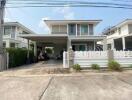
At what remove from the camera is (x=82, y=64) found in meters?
14.3

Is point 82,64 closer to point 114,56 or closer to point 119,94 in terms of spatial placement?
point 114,56

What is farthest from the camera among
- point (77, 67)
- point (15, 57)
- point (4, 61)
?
point (15, 57)

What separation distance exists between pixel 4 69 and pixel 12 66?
1602 millimetres

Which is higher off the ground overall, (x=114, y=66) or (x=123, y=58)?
(x=123, y=58)

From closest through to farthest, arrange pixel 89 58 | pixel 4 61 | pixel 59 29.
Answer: pixel 89 58 → pixel 4 61 → pixel 59 29

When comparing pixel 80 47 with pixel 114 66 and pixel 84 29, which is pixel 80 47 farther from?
pixel 114 66

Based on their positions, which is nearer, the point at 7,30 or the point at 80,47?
the point at 80,47

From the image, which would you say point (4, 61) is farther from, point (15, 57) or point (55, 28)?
point (55, 28)

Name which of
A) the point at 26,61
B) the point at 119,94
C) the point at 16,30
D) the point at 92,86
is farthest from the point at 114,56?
the point at 16,30

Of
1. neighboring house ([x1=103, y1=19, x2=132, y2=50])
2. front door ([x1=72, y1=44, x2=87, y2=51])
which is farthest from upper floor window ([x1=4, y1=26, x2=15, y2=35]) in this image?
neighboring house ([x1=103, y1=19, x2=132, y2=50])

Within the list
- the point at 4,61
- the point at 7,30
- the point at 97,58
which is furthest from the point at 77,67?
the point at 7,30

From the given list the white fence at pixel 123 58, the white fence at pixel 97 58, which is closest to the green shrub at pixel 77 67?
the white fence at pixel 97 58

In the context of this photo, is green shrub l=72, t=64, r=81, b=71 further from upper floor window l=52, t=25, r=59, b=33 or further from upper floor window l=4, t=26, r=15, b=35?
upper floor window l=4, t=26, r=15, b=35

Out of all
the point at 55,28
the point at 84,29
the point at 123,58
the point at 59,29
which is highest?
the point at 55,28
